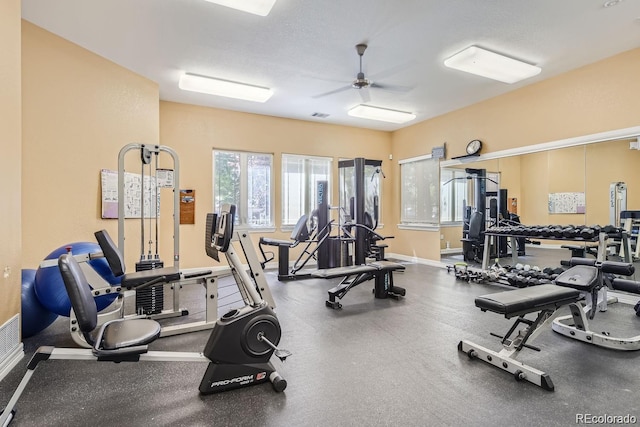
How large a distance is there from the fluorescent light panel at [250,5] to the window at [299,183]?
3565 mm

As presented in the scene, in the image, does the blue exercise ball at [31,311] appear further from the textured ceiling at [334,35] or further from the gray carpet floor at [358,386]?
the textured ceiling at [334,35]

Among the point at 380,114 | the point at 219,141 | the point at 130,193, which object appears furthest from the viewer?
the point at 380,114

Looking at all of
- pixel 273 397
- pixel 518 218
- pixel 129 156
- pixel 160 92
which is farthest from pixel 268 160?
pixel 273 397

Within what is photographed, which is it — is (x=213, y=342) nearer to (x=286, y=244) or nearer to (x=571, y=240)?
(x=286, y=244)

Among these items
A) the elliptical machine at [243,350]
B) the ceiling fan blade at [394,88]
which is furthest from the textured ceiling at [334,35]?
the elliptical machine at [243,350]

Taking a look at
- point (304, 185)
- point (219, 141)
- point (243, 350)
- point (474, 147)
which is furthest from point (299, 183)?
point (243, 350)

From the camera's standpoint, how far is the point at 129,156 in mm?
4129

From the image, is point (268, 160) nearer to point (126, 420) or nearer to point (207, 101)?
point (207, 101)

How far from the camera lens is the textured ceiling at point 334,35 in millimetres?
2857

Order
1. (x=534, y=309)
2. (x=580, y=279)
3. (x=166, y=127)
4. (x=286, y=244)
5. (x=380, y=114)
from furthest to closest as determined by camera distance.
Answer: (x=380, y=114) < (x=166, y=127) < (x=286, y=244) < (x=580, y=279) < (x=534, y=309)

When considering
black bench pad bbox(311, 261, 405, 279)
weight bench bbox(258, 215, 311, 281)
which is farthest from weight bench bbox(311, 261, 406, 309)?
weight bench bbox(258, 215, 311, 281)

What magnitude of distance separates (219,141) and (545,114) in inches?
197

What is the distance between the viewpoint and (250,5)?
2641 millimetres

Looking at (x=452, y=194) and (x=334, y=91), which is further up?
(x=334, y=91)
